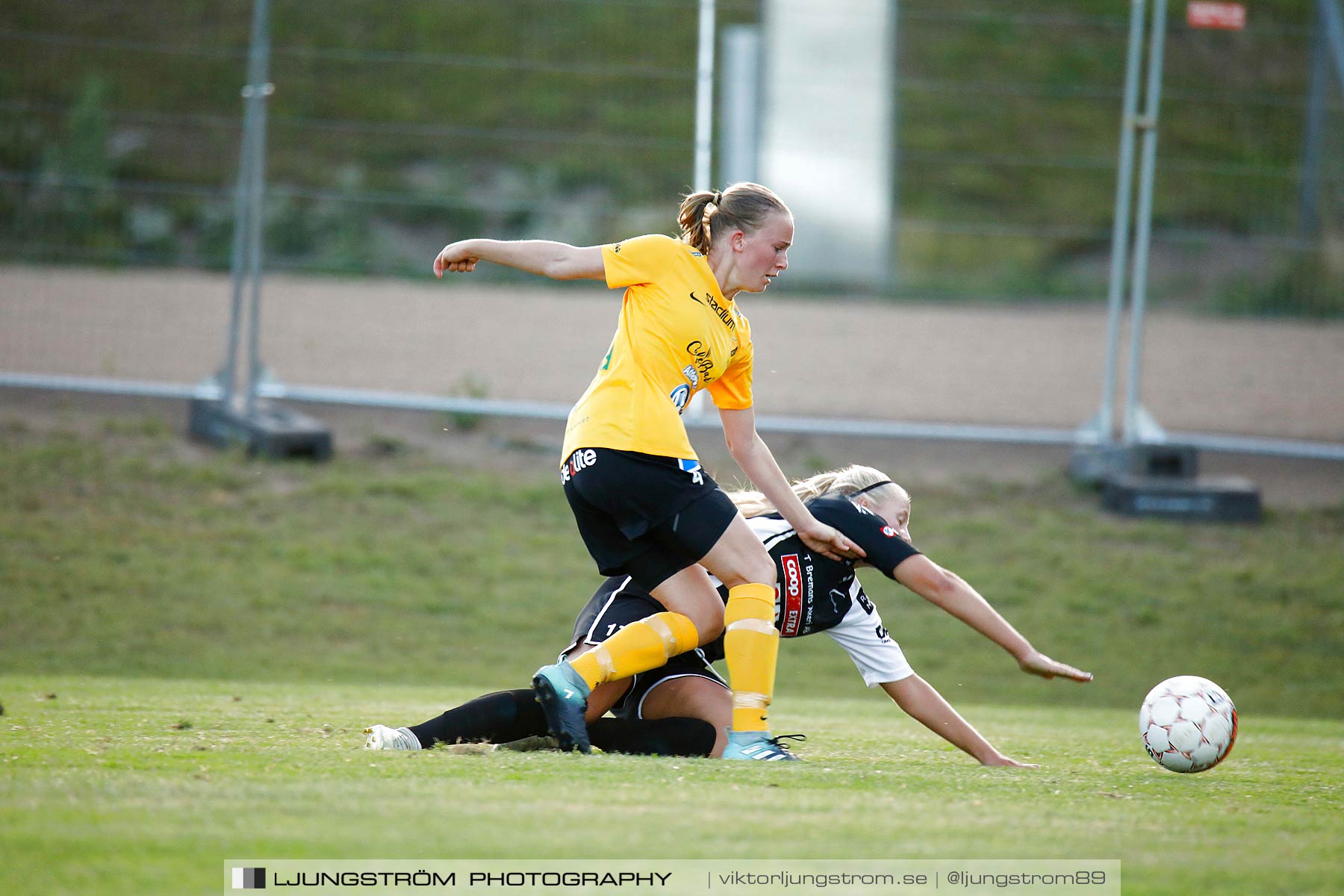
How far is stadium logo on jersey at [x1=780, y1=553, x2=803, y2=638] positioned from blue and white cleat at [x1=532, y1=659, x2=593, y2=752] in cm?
82

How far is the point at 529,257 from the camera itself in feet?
14.5

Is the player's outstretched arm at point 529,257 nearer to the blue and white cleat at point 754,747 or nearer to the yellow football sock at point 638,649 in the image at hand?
the yellow football sock at point 638,649

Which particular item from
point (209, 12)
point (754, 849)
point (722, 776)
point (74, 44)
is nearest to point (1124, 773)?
point (722, 776)

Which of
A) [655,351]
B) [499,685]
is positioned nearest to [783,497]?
[655,351]

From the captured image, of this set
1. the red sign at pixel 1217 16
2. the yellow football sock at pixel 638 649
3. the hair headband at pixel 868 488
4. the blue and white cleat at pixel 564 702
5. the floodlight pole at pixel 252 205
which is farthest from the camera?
the red sign at pixel 1217 16

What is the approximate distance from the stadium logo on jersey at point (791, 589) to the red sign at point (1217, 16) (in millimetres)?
8497

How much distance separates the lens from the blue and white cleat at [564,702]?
13.9 ft

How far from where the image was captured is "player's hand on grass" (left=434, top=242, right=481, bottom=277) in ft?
14.4

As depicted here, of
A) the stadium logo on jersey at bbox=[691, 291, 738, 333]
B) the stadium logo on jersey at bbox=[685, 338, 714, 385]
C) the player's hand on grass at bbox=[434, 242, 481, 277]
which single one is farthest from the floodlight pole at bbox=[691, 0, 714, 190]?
the player's hand on grass at bbox=[434, 242, 481, 277]

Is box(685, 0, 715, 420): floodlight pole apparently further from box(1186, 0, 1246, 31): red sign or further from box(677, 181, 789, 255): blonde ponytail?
box(677, 181, 789, 255): blonde ponytail

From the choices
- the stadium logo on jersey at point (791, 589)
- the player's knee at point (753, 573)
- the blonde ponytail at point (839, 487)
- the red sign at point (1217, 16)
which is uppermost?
the red sign at point (1217, 16)

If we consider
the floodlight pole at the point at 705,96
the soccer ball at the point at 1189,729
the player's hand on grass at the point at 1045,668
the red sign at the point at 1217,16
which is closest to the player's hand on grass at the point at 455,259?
the player's hand on grass at the point at 1045,668

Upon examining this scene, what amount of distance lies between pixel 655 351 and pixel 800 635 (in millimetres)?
1163

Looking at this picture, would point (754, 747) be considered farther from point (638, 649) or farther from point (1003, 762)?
point (1003, 762)
